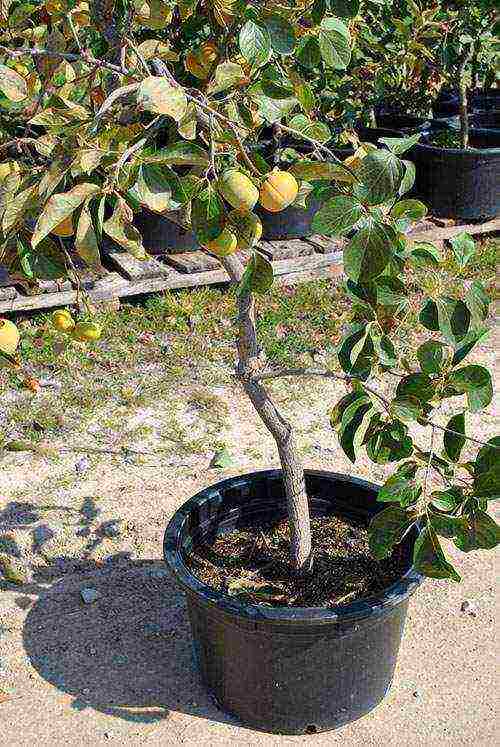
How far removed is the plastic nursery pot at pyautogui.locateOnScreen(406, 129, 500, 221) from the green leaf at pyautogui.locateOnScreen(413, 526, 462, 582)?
3.35 metres

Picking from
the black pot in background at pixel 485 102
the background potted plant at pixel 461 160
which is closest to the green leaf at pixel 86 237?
the background potted plant at pixel 461 160

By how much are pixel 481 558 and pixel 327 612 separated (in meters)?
0.90

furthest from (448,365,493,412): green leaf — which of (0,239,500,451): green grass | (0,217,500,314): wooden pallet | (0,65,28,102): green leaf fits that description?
(0,217,500,314): wooden pallet

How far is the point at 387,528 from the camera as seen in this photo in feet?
5.12

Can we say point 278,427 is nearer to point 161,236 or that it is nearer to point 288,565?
point 288,565

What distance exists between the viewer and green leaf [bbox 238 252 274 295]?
1.34 metres

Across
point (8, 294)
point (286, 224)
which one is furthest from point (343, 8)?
point (286, 224)

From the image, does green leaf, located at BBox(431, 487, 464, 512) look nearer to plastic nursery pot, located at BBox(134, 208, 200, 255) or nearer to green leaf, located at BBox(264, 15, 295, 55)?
green leaf, located at BBox(264, 15, 295, 55)

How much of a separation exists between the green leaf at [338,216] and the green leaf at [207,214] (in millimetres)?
134

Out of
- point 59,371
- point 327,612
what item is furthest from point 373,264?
point 59,371

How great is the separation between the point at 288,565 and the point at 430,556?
0.63 meters

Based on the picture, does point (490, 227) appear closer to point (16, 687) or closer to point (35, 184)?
point (16, 687)

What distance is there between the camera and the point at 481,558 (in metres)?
2.48

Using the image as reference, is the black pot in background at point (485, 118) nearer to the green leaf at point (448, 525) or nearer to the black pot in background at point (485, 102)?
the black pot in background at point (485, 102)
